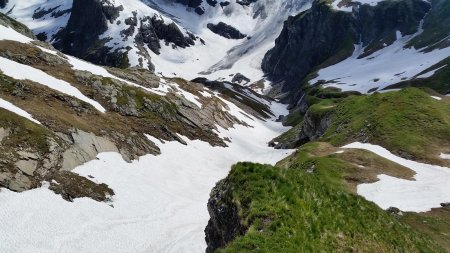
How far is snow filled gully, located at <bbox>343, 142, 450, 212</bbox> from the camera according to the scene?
40.0 meters

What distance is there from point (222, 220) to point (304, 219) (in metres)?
6.87

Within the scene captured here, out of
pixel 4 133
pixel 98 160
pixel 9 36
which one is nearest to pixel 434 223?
pixel 98 160

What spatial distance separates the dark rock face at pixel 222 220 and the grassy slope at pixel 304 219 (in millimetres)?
696

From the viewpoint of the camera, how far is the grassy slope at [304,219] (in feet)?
57.9

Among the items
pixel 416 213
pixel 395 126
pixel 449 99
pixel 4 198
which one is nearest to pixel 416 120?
pixel 395 126

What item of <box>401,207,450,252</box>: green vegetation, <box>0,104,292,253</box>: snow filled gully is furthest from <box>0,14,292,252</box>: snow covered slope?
<box>401,207,450,252</box>: green vegetation

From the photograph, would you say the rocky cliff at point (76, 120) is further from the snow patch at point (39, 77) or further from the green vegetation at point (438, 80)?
the green vegetation at point (438, 80)

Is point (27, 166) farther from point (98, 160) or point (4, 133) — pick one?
point (98, 160)

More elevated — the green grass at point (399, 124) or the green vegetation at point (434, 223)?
the green vegetation at point (434, 223)

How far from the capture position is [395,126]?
6562 centimetres

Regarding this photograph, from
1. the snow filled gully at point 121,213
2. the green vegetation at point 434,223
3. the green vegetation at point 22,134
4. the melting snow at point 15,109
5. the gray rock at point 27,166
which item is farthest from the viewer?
the melting snow at point 15,109

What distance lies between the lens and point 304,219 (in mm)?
19000

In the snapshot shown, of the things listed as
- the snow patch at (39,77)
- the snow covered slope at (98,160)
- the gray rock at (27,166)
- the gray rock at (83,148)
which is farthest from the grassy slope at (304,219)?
the snow patch at (39,77)

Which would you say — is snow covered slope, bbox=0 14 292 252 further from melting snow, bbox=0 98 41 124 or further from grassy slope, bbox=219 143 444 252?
grassy slope, bbox=219 143 444 252
